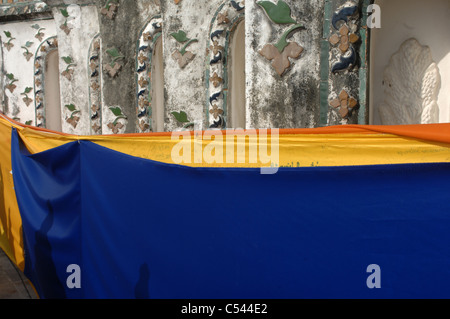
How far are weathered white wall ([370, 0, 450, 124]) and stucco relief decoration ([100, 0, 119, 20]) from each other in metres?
4.03

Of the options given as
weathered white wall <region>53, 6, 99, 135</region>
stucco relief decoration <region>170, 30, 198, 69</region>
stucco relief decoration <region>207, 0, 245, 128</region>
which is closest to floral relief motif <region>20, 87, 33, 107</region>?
weathered white wall <region>53, 6, 99, 135</region>

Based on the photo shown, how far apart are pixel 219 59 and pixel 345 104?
179 cm

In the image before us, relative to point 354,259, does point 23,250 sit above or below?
below

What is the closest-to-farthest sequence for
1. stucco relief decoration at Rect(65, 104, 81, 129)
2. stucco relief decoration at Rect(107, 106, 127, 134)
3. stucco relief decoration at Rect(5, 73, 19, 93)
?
stucco relief decoration at Rect(107, 106, 127, 134), stucco relief decoration at Rect(65, 104, 81, 129), stucco relief decoration at Rect(5, 73, 19, 93)

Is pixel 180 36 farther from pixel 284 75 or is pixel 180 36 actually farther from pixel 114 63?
pixel 284 75

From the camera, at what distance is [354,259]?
5.68 ft

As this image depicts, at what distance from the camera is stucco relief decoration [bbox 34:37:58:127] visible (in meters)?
8.75

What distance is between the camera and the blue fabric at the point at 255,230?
1.67 m

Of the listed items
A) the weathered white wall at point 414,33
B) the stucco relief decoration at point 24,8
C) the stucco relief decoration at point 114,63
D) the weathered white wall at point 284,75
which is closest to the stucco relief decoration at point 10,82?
the stucco relief decoration at point 24,8

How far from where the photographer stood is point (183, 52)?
5207 millimetres

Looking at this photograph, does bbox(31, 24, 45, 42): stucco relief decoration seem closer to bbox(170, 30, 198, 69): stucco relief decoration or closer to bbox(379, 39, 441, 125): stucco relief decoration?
bbox(170, 30, 198, 69): stucco relief decoration
